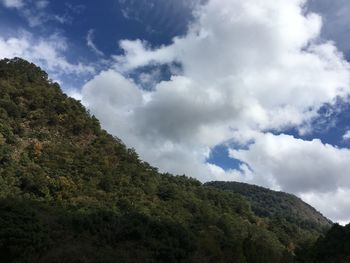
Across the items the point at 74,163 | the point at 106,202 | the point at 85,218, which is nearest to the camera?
the point at 85,218

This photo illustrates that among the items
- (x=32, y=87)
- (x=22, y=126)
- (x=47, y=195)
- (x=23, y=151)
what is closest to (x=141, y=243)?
(x=47, y=195)

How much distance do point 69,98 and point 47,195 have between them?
99.8 feet

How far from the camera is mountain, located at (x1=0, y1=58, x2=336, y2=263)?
35.2 metres

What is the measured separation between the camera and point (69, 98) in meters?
87.9

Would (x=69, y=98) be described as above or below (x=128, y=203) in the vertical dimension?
above

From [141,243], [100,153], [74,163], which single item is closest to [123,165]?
[100,153]

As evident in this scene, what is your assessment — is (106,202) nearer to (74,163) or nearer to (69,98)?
(74,163)

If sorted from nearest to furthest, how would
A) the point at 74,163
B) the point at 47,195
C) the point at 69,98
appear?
the point at 47,195, the point at 74,163, the point at 69,98

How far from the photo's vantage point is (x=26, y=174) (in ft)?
202

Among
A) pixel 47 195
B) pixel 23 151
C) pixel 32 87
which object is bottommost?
pixel 47 195

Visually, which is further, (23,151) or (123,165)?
(123,165)

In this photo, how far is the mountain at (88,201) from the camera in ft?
116

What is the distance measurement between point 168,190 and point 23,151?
84.3 ft

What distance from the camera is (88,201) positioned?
6309cm
